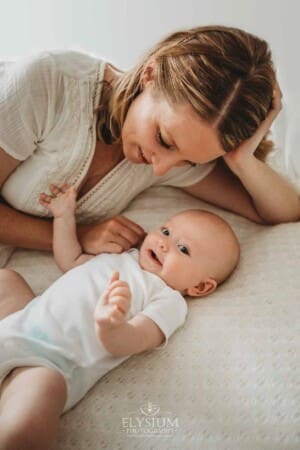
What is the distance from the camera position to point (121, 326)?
95 cm

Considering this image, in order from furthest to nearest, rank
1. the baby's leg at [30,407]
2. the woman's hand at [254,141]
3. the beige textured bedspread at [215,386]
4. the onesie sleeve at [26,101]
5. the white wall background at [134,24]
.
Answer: the white wall background at [134,24]
the woman's hand at [254,141]
the onesie sleeve at [26,101]
the beige textured bedspread at [215,386]
the baby's leg at [30,407]

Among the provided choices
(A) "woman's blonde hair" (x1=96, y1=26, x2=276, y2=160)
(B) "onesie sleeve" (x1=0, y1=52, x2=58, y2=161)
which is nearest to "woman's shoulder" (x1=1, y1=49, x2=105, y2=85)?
(B) "onesie sleeve" (x1=0, y1=52, x2=58, y2=161)

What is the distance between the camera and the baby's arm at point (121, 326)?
0.89 metres

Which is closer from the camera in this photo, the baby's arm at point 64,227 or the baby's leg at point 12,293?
the baby's leg at point 12,293

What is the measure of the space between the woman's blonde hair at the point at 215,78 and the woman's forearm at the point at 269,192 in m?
0.16

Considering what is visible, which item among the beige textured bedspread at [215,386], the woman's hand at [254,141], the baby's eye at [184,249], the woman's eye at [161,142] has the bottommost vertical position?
the beige textured bedspread at [215,386]

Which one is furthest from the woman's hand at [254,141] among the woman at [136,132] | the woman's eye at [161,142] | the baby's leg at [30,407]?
the baby's leg at [30,407]

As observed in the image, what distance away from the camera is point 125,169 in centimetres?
133

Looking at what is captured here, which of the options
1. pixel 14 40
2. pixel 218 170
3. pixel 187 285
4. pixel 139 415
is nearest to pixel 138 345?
pixel 139 415

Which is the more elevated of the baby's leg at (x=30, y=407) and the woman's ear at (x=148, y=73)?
the woman's ear at (x=148, y=73)

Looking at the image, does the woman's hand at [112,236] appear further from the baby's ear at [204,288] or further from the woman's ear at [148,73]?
the woman's ear at [148,73]

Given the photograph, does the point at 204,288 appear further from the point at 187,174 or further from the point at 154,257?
the point at 187,174

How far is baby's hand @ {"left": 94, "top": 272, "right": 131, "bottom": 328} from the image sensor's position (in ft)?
2.92

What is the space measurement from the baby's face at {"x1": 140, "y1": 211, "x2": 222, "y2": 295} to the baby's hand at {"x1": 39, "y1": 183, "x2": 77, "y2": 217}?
0.68ft
